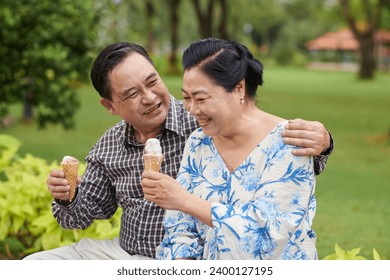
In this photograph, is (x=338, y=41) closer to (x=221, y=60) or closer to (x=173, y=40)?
(x=173, y=40)

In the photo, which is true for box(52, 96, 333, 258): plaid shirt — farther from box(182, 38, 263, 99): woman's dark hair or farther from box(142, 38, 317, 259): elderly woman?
box(182, 38, 263, 99): woman's dark hair

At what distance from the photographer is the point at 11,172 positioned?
5473 millimetres

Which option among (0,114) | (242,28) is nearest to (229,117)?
(0,114)

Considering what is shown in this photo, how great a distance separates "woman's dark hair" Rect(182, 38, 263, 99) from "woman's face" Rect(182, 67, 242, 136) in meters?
0.02

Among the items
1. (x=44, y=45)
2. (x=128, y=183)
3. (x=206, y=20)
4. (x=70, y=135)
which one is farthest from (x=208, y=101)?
(x=206, y=20)

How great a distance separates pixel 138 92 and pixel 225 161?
1.95 ft

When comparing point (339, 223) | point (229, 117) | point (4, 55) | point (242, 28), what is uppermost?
point (242, 28)

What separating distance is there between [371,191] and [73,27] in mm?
3935

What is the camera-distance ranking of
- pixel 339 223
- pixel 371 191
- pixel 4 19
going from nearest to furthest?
pixel 339 223, pixel 4 19, pixel 371 191

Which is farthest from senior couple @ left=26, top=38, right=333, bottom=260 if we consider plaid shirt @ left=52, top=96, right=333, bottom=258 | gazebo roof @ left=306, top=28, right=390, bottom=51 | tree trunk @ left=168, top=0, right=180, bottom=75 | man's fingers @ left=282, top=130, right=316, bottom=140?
gazebo roof @ left=306, top=28, right=390, bottom=51

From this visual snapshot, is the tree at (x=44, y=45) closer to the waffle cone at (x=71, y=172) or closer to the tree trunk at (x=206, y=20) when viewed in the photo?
the waffle cone at (x=71, y=172)

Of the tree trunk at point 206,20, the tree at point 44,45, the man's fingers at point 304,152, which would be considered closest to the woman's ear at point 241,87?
the man's fingers at point 304,152

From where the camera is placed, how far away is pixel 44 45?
28.3ft

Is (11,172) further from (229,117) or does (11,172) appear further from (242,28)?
(242,28)
